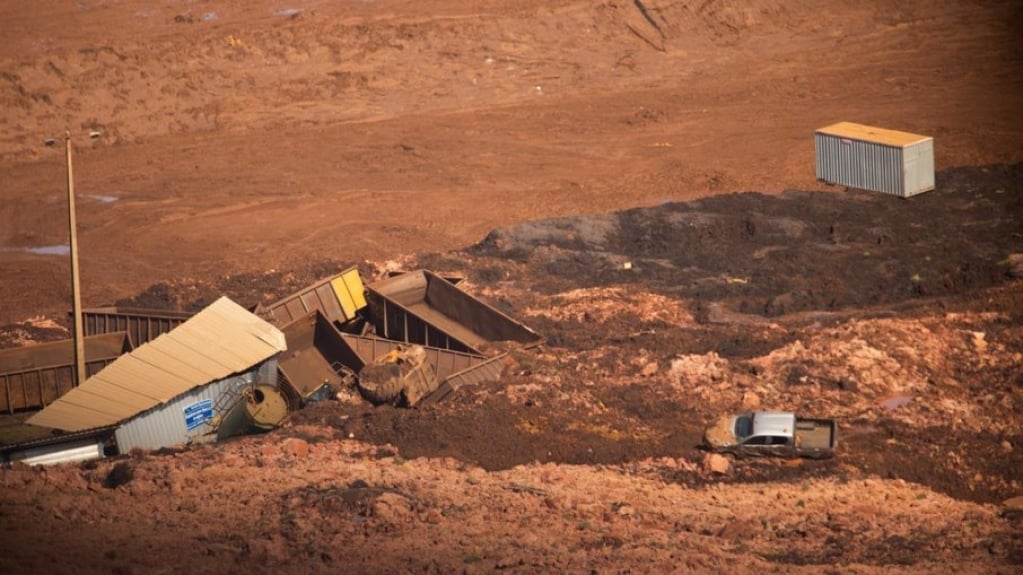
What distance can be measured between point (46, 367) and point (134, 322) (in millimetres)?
2509

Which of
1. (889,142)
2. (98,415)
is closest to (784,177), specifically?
(889,142)

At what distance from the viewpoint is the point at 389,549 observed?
17219mm

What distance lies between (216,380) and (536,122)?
833 inches

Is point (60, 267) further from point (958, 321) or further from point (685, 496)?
point (958, 321)

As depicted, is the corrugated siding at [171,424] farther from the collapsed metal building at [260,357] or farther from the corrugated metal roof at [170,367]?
the corrugated metal roof at [170,367]

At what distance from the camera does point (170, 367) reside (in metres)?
23.9

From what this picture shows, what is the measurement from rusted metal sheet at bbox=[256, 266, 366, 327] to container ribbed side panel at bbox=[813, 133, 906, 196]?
1485cm

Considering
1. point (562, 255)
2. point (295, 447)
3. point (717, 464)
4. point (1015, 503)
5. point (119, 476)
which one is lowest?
point (1015, 503)

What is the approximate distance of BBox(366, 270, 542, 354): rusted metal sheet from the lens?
87.0 ft

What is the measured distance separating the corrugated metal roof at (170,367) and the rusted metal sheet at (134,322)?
1.60 metres

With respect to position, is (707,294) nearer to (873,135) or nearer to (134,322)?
(873,135)

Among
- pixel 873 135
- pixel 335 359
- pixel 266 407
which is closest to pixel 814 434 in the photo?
pixel 266 407

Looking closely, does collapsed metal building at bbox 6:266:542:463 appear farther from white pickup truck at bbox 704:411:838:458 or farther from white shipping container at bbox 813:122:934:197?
white shipping container at bbox 813:122:934:197

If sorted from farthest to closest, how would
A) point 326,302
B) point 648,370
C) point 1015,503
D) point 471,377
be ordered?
point 326,302 < point 648,370 < point 471,377 < point 1015,503
